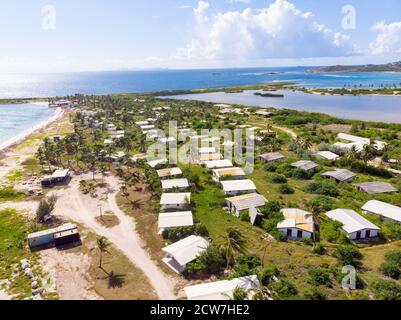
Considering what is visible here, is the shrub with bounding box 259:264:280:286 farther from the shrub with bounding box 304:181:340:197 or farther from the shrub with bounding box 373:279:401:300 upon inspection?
the shrub with bounding box 304:181:340:197

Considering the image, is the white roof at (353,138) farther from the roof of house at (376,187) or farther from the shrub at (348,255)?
the shrub at (348,255)

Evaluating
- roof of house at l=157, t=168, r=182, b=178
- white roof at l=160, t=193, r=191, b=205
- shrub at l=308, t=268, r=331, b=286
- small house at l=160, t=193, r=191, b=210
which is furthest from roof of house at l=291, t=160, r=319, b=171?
shrub at l=308, t=268, r=331, b=286

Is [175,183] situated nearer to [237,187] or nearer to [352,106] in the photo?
[237,187]

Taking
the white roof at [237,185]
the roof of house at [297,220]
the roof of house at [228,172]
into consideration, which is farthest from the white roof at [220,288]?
the roof of house at [228,172]

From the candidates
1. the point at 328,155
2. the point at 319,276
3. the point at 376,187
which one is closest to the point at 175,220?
the point at 319,276

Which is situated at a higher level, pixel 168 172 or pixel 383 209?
pixel 168 172

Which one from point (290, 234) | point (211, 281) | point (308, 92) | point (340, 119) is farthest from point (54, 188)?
point (308, 92)
